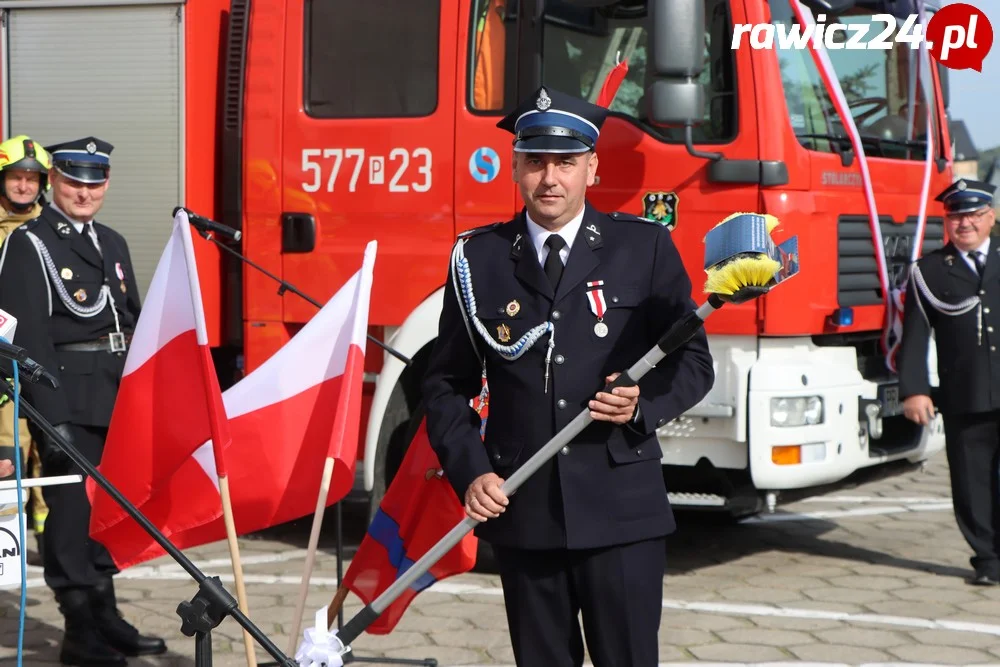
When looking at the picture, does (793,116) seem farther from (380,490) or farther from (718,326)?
(380,490)

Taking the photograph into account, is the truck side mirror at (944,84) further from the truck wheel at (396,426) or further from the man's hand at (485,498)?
the man's hand at (485,498)

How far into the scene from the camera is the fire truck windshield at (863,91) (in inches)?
249

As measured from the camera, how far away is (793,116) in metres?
6.27

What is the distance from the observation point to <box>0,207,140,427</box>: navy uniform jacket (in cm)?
532

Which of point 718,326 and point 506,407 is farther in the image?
point 718,326

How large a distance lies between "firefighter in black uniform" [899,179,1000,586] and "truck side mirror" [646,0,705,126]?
1547 mm

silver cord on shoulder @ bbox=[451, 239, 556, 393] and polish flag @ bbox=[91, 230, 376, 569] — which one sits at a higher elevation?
silver cord on shoulder @ bbox=[451, 239, 556, 393]

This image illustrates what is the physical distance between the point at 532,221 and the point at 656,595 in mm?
931

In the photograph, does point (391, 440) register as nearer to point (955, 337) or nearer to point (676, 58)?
point (676, 58)

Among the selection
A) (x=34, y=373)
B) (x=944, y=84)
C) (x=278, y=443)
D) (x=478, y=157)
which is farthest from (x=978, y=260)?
(x=34, y=373)

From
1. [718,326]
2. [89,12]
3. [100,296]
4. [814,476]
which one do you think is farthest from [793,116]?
[89,12]

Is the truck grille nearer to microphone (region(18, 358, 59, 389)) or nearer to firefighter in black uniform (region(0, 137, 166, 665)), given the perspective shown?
firefighter in black uniform (region(0, 137, 166, 665))

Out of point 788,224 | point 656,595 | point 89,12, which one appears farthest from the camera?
point 89,12

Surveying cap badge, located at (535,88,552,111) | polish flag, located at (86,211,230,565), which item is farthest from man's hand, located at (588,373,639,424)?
polish flag, located at (86,211,230,565)
